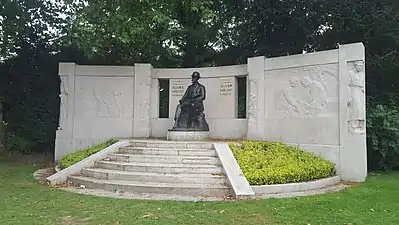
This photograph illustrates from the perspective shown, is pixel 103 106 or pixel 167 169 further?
pixel 103 106

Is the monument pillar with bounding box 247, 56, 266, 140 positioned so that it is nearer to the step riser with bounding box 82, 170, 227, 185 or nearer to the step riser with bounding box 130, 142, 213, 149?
the step riser with bounding box 130, 142, 213, 149

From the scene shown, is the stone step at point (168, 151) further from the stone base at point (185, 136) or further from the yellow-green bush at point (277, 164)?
the stone base at point (185, 136)

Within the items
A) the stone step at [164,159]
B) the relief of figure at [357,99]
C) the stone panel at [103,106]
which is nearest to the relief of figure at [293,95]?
the relief of figure at [357,99]

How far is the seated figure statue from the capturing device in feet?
39.0

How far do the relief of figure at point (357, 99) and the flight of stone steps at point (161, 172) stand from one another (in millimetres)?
3597

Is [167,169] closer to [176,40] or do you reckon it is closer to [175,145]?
[175,145]

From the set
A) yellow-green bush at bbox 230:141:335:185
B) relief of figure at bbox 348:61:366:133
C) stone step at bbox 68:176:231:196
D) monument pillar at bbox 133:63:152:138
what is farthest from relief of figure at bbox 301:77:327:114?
monument pillar at bbox 133:63:152:138

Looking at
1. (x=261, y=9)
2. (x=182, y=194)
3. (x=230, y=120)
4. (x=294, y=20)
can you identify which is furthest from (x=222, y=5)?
(x=182, y=194)

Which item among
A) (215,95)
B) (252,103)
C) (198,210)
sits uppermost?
(215,95)

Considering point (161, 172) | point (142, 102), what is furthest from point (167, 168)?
point (142, 102)

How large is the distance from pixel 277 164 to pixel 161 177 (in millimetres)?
2641

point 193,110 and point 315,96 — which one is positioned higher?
point 315,96

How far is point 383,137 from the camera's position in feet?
35.2

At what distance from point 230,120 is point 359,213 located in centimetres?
704
